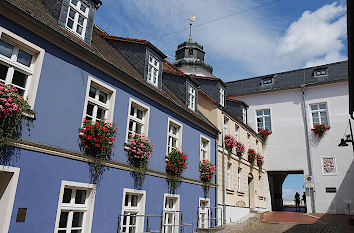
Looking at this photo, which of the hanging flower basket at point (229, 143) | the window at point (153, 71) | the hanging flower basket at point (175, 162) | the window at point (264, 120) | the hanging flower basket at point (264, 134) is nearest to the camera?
the hanging flower basket at point (175, 162)

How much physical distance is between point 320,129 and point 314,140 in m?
1.00

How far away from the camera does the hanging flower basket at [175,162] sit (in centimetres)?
1147

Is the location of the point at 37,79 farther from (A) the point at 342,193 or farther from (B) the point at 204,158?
(A) the point at 342,193

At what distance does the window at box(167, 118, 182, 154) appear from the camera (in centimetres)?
1209

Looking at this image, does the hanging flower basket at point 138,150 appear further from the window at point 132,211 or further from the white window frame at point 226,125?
the white window frame at point 226,125

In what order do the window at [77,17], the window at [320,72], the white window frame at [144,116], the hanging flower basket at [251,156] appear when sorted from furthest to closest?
the window at [320,72] → the hanging flower basket at [251,156] → the white window frame at [144,116] → the window at [77,17]

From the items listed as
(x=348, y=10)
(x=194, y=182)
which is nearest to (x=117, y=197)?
(x=194, y=182)

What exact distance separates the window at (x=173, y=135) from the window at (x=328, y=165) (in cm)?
1504

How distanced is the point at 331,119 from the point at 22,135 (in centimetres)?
2239

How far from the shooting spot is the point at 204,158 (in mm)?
14852

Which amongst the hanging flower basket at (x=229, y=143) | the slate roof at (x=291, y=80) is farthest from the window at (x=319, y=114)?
the hanging flower basket at (x=229, y=143)

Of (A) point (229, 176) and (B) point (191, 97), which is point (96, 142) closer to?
(B) point (191, 97)

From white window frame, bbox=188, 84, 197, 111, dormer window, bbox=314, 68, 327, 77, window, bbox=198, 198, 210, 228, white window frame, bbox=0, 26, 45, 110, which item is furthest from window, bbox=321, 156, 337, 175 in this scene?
white window frame, bbox=0, 26, 45, 110

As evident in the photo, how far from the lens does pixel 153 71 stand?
12.4m
